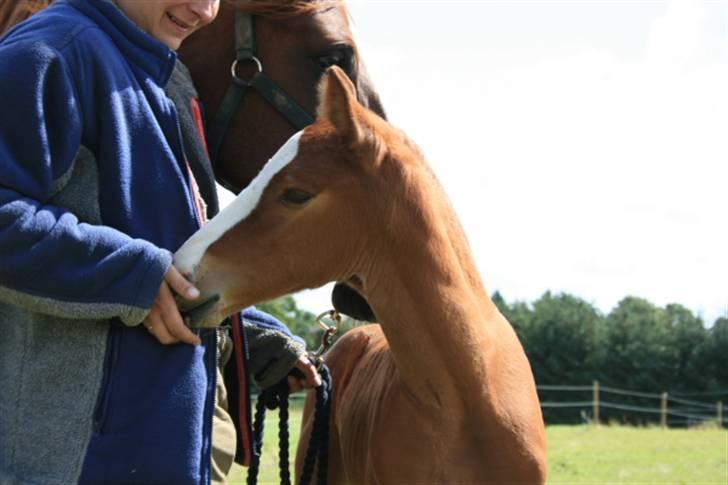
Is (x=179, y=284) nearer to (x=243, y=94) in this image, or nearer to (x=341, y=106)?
(x=341, y=106)

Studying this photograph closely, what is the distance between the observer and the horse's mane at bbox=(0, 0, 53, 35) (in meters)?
3.25

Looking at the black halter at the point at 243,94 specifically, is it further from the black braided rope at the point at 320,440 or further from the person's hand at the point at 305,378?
the black braided rope at the point at 320,440

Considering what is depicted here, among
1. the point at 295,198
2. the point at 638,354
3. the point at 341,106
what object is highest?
the point at 341,106

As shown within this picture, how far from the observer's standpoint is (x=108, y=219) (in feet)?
7.59

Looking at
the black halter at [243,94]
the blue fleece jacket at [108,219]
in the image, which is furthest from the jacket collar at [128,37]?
the black halter at [243,94]

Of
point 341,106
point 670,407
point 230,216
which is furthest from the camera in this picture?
point 670,407

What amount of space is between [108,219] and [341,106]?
2.72 ft

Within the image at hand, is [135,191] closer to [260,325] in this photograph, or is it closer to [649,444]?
[260,325]

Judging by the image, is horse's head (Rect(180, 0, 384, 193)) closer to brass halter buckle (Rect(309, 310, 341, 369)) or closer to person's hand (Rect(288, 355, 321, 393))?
brass halter buckle (Rect(309, 310, 341, 369))

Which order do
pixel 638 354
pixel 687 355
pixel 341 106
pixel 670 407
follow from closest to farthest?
1. pixel 341 106
2. pixel 670 407
3. pixel 687 355
4. pixel 638 354

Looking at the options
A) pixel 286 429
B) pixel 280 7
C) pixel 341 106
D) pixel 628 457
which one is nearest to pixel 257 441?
pixel 286 429

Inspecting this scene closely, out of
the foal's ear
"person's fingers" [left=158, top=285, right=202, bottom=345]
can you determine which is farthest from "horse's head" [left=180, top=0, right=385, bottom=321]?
"person's fingers" [left=158, top=285, right=202, bottom=345]

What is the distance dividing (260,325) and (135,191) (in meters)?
1.10

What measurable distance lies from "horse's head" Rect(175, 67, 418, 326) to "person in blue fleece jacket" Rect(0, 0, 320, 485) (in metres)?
0.31
